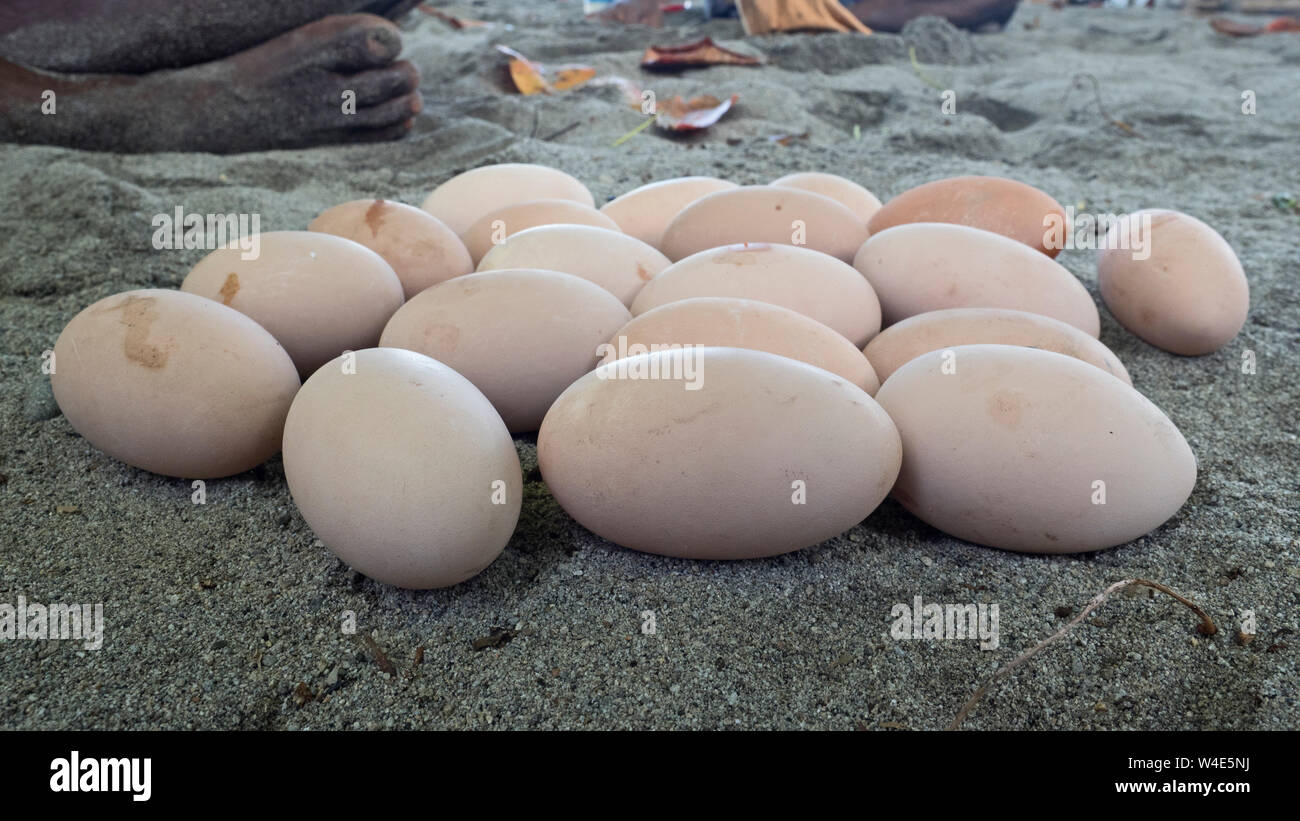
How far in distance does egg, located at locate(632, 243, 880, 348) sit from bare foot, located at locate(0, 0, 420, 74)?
68.0 inches

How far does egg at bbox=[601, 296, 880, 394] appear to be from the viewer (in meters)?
1.06

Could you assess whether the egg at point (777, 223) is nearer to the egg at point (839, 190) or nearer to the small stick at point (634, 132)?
the egg at point (839, 190)

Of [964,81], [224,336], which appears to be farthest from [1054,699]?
[964,81]

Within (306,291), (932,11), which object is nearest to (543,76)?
(306,291)

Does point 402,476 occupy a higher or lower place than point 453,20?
lower

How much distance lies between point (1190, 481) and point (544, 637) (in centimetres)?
79

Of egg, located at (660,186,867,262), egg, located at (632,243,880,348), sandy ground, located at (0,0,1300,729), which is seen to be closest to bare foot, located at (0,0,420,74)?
sandy ground, located at (0,0,1300,729)

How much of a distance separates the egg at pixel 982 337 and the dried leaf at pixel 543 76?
2101 millimetres

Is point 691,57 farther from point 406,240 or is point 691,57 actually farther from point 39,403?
point 39,403

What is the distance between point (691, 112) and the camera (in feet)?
8.79

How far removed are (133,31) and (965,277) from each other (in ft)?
7.25

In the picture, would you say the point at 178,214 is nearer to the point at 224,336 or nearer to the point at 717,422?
the point at 224,336

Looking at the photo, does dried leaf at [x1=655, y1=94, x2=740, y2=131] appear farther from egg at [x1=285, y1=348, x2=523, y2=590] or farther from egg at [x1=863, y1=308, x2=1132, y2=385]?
egg at [x1=285, y1=348, x2=523, y2=590]

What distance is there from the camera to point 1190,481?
98cm
